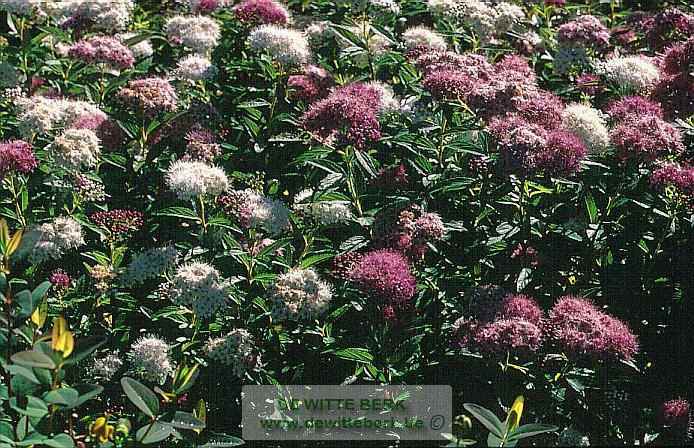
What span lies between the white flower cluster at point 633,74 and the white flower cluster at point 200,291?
192 centimetres

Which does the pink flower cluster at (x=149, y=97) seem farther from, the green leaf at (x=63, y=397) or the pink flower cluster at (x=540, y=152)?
the green leaf at (x=63, y=397)

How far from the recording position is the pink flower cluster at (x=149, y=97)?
12.5 feet

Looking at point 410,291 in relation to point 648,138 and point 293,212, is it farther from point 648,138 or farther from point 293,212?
point 648,138

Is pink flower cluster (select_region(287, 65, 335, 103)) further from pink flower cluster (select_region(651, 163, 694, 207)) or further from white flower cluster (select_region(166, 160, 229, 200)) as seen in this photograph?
pink flower cluster (select_region(651, 163, 694, 207))

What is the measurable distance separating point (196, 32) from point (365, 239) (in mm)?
1640

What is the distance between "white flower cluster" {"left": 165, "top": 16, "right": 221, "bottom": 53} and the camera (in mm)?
4316

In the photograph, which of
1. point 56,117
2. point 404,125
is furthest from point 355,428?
point 56,117

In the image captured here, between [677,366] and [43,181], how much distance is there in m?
2.63

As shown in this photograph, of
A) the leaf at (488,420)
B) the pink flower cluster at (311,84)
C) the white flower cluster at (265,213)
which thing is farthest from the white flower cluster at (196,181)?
the leaf at (488,420)

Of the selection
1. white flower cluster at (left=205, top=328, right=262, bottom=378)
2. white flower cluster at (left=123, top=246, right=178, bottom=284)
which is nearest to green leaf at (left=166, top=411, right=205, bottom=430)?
white flower cluster at (left=205, top=328, right=262, bottom=378)

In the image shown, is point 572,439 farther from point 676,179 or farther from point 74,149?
point 74,149

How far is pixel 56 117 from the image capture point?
12.7 feet

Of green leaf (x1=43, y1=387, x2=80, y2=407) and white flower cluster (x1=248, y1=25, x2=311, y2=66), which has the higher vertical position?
white flower cluster (x1=248, y1=25, x2=311, y2=66)

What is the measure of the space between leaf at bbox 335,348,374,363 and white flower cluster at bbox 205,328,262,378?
0.31 meters
